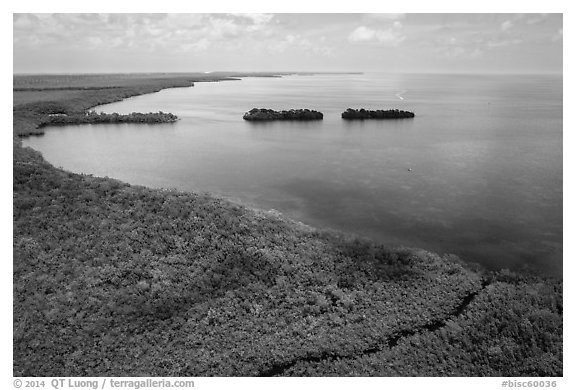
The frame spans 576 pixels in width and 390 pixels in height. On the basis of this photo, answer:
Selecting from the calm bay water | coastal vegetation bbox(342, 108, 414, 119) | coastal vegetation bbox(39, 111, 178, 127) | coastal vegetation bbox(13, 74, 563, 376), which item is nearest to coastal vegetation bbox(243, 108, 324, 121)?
the calm bay water

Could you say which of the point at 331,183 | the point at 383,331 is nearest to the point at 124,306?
the point at 383,331

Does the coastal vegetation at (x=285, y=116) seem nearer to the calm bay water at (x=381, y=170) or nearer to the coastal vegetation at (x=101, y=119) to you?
the calm bay water at (x=381, y=170)

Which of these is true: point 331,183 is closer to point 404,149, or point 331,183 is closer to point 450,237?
point 450,237

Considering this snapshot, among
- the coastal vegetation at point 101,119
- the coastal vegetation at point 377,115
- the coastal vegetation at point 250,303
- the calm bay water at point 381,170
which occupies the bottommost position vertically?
the coastal vegetation at point 250,303

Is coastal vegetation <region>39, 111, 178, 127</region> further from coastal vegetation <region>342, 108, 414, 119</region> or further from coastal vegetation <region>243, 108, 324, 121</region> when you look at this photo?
coastal vegetation <region>342, 108, 414, 119</region>

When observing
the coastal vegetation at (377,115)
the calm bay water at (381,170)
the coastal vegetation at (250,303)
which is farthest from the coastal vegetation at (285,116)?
the coastal vegetation at (250,303)

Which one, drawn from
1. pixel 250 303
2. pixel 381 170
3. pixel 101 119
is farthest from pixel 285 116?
pixel 250 303
